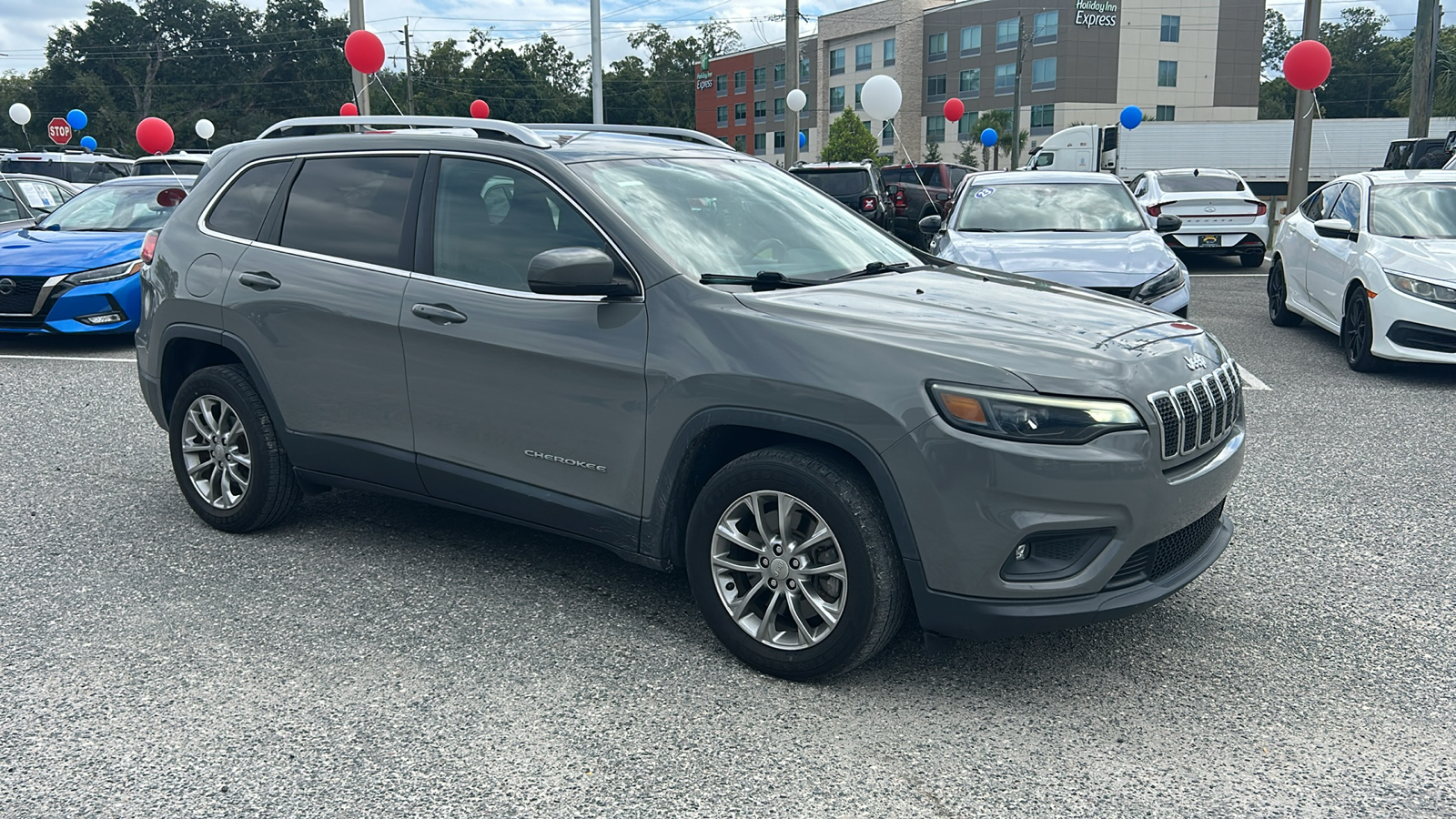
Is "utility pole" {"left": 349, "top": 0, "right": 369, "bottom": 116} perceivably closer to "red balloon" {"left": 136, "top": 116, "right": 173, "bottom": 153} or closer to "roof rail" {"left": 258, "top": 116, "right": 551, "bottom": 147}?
"red balloon" {"left": 136, "top": 116, "right": 173, "bottom": 153}

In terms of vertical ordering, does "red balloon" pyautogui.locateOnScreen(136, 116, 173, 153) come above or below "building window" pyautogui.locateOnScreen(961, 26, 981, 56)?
below

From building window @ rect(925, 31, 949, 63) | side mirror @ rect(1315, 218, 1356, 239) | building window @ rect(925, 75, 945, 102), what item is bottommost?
side mirror @ rect(1315, 218, 1356, 239)

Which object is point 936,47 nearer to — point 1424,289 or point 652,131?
point 1424,289

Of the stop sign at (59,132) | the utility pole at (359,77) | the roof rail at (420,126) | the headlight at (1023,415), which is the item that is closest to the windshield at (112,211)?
the utility pole at (359,77)

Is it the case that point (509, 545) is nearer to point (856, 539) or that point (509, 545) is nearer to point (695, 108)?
A: point (856, 539)

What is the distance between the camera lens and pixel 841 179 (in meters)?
19.8

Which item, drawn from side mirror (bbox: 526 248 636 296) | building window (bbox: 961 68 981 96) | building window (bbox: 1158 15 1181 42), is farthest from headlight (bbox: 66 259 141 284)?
building window (bbox: 1158 15 1181 42)

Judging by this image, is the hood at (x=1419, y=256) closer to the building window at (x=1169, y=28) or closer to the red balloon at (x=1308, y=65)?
the red balloon at (x=1308, y=65)

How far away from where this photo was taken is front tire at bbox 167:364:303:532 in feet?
16.2

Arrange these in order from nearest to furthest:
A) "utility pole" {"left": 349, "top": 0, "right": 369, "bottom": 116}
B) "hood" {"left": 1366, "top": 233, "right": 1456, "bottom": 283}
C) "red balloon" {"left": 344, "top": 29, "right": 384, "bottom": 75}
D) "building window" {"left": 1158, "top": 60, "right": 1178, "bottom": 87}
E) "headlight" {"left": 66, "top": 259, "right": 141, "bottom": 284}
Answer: "hood" {"left": 1366, "top": 233, "right": 1456, "bottom": 283} < "headlight" {"left": 66, "top": 259, "right": 141, "bottom": 284} < "red balloon" {"left": 344, "top": 29, "right": 384, "bottom": 75} < "utility pole" {"left": 349, "top": 0, "right": 369, "bottom": 116} < "building window" {"left": 1158, "top": 60, "right": 1178, "bottom": 87}

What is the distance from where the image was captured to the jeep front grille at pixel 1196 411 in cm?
337

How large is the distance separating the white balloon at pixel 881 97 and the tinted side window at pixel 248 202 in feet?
50.0

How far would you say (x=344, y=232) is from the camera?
4.61 meters

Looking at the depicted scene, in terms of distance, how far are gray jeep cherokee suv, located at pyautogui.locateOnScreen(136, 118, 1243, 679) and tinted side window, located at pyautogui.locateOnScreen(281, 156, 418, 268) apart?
13mm
